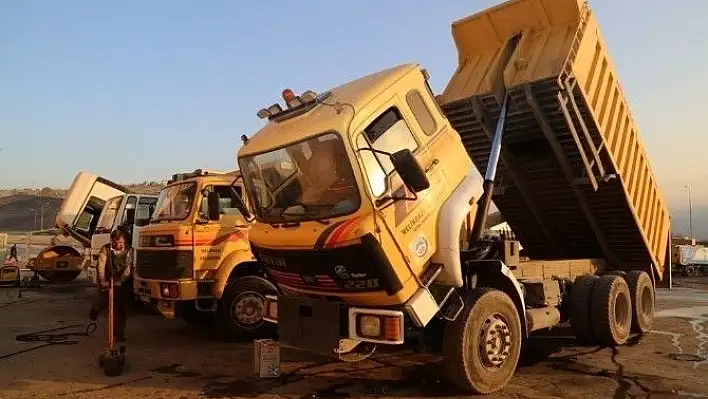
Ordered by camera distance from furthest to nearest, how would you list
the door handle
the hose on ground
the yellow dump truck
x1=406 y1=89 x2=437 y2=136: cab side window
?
the hose on ground → the yellow dump truck → x1=406 y1=89 x2=437 y2=136: cab side window → the door handle

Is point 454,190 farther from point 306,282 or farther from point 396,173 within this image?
point 306,282

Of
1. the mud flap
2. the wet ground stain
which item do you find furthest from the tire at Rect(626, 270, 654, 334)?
the mud flap

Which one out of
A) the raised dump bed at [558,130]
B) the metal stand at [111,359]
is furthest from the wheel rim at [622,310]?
the metal stand at [111,359]

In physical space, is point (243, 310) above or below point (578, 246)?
below

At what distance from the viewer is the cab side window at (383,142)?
5.29m

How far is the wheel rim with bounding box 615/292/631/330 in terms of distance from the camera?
8386mm

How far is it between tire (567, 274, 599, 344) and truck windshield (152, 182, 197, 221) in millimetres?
5581

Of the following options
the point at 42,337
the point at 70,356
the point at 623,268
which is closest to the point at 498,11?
the point at 623,268

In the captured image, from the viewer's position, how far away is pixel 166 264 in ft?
28.5

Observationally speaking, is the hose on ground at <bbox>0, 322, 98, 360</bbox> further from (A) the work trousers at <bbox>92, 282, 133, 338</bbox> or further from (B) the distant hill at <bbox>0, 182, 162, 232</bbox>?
(B) the distant hill at <bbox>0, 182, 162, 232</bbox>

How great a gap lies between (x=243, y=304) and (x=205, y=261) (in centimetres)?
84

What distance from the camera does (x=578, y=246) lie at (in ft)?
31.4

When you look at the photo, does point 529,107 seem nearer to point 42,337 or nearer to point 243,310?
point 243,310

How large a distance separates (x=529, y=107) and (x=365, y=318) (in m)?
A: 3.63
